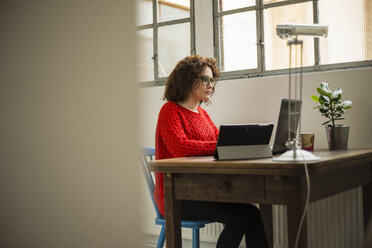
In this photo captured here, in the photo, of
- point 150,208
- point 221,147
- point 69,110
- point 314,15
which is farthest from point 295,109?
point 150,208

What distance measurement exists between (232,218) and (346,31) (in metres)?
1.36

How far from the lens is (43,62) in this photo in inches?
29.8

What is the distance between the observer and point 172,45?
3229 mm

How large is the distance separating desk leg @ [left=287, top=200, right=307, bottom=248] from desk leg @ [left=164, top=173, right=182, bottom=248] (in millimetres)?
455

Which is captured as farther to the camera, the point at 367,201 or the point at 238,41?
the point at 238,41

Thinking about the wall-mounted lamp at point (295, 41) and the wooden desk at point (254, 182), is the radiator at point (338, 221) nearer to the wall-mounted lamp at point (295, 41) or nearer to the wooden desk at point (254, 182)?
the wooden desk at point (254, 182)

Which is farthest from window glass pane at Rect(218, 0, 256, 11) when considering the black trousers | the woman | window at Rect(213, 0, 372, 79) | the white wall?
the white wall

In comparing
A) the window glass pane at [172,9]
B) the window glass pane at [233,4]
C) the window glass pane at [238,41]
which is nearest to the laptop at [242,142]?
the window glass pane at [238,41]

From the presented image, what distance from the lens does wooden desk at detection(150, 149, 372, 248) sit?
1.39 meters

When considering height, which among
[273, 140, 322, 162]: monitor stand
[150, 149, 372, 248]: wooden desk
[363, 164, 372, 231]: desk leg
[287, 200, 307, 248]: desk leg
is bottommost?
[363, 164, 372, 231]: desk leg

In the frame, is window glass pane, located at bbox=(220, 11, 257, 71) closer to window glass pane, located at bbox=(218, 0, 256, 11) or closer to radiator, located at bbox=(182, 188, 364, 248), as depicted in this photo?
window glass pane, located at bbox=(218, 0, 256, 11)

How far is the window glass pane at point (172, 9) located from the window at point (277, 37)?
0.24 m

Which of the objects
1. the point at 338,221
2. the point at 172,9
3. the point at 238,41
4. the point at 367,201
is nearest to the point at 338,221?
the point at 338,221

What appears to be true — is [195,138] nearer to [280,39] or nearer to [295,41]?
[295,41]
